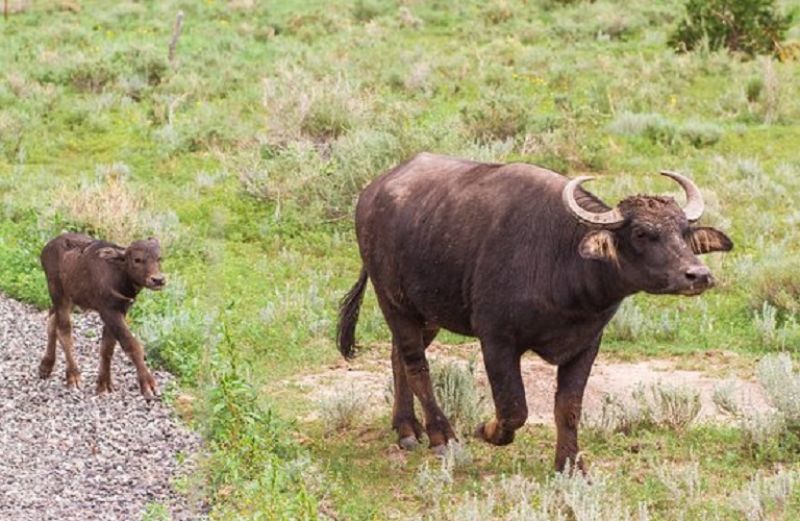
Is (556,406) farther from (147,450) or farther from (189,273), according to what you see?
(189,273)

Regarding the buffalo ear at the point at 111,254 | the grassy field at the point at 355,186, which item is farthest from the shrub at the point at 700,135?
the buffalo ear at the point at 111,254

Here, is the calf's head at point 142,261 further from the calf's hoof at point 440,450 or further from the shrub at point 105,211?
the shrub at point 105,211

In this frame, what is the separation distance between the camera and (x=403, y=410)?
9.68 meters

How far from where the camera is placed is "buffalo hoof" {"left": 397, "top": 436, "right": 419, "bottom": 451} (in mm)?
9516

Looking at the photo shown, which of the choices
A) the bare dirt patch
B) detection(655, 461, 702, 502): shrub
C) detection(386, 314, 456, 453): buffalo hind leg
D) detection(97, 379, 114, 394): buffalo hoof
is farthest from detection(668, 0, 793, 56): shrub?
detection(655, 461, 702, 502): shrub

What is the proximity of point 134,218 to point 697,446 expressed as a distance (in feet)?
24.5

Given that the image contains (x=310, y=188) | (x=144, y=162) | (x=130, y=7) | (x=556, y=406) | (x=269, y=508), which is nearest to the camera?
(x=269, y=508)

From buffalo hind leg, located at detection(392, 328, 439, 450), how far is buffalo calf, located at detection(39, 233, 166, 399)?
1938 mm

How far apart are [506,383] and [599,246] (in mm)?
1177

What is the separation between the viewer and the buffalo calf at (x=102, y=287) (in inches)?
407

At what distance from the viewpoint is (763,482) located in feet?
26.8

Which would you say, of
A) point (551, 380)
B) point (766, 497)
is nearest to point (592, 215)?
point (766, 497)

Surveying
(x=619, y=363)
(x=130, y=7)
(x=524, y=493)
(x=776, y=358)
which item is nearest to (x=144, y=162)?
(x=619, y=363)

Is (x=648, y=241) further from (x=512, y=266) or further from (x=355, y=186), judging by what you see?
(x=355, y=186)
